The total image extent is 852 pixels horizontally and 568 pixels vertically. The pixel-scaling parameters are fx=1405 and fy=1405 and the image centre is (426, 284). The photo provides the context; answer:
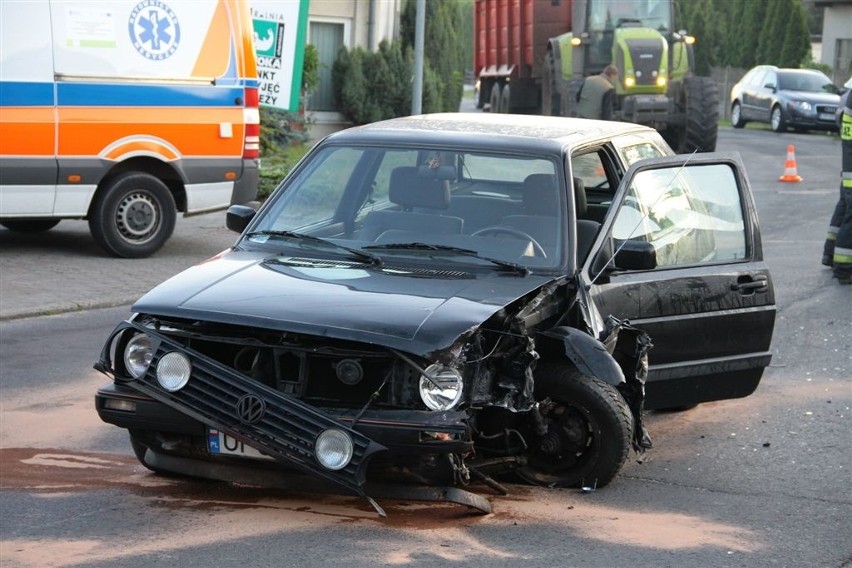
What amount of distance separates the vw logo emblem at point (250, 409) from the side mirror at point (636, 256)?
2.02 m

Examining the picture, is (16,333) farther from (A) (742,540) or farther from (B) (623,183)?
(A) (742,540)

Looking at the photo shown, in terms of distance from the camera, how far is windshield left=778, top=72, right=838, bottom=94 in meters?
35.4

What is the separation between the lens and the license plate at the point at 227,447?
569 cm

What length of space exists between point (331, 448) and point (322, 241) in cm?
162

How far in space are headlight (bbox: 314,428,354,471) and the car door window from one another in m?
2.25

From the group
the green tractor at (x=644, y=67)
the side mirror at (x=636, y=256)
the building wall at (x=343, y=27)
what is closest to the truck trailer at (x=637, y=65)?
the green tractor at (x=644, y=67)

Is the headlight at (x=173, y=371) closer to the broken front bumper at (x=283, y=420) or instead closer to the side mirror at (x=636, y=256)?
the broken front bumper at (x=283, y=420)

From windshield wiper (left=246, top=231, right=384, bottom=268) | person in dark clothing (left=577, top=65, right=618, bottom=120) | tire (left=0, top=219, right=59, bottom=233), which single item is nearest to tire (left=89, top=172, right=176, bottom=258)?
tire (left=0, top=219, right=59, bottom=233)

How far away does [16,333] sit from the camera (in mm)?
10000

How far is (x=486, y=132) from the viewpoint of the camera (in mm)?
7207

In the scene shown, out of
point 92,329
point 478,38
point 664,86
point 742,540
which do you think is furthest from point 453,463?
point 478,38

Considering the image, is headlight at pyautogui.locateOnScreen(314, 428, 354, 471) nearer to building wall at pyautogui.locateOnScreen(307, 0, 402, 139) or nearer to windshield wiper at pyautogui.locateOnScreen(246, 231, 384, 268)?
windshield wiper at pyautogui.locateOnScreen(246, 231, 384, 268)

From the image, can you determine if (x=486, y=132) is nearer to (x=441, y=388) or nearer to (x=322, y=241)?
(x=322, y=241)

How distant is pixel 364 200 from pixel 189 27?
659 centimetres
